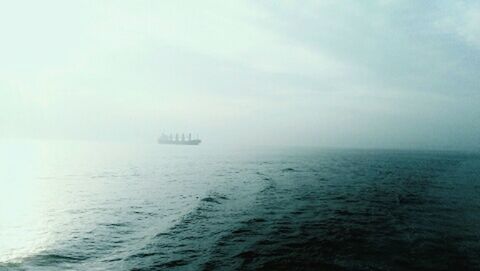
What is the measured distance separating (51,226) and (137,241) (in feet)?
31.4

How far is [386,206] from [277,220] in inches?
520

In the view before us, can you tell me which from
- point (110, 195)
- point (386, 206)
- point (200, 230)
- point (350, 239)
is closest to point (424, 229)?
point (350, 239)

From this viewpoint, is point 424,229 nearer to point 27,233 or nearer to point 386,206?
point 386,206

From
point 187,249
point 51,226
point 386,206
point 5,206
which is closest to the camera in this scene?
point 187,249

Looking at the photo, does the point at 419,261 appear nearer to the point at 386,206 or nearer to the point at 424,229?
the point at 424,229

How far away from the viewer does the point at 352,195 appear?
41.0 meters

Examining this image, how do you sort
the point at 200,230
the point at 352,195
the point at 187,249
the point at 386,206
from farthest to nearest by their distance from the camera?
the point at 352,195, the point at 386,206, the point at 200,230, the point at 187,249

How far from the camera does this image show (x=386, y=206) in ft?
111

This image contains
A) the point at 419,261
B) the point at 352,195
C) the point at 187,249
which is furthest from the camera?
the point at 352,195

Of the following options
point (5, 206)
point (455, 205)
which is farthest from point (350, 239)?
point (5, 206)

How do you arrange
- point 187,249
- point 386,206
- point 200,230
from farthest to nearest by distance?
point 386,206
point 200,230
point 187,249

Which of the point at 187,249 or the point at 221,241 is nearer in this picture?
the point at 187,249

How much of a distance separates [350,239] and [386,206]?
14350 millimetres

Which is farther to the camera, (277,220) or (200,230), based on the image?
(277,220)
